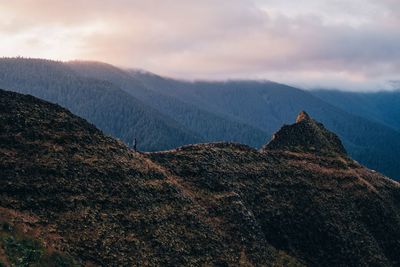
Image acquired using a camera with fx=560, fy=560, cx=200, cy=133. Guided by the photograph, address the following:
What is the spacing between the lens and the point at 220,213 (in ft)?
303

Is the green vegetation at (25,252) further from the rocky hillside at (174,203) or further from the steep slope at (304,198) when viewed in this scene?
the steep slope at (304,198)

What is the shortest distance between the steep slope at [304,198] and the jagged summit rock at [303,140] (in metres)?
2.43

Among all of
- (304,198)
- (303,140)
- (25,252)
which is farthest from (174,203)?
(303,140)

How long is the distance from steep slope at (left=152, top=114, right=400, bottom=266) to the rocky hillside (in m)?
0.25

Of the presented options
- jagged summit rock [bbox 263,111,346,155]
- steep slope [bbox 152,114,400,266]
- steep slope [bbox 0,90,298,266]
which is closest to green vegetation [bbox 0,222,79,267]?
steep slope [bbox 0,90,298,266]

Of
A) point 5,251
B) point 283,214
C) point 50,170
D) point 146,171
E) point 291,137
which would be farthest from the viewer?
point 291,137

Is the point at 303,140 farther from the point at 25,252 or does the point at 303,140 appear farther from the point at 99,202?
the point at 25,252

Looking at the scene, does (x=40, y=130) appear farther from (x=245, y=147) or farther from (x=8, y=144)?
(x=245, y=147)

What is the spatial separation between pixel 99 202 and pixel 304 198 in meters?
45.1

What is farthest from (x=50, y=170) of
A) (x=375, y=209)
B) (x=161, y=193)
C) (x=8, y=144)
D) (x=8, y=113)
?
(x=375, y=209)

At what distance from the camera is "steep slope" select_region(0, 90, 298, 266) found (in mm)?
70188

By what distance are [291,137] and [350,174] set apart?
17618 mm

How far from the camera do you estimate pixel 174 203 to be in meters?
87.5

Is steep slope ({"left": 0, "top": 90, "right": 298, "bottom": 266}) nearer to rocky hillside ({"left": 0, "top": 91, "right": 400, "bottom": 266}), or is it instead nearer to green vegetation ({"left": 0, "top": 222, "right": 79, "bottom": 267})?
rocky hillside ({"left": 0, "top": 91, "right": 400, "bottom": 266})
